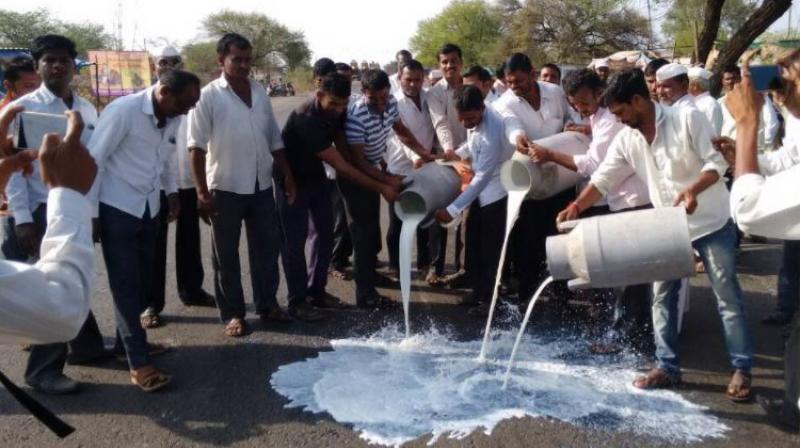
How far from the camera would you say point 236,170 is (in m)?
4.41

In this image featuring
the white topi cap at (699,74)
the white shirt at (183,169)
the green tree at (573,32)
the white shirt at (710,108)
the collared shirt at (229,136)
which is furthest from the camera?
the green tree at (573,32)

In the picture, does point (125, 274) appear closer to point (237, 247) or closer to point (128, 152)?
point (128, 152)

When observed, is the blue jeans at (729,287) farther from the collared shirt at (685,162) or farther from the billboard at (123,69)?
the billboard at (123,69)

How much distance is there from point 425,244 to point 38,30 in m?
42.9

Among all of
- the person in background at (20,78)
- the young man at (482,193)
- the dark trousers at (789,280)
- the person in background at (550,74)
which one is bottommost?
the dark trousers at (789,280)

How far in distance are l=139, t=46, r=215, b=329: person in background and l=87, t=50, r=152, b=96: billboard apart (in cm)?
1467

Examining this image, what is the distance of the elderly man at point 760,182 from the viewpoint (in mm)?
2062

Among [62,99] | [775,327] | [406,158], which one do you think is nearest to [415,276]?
[406,158]

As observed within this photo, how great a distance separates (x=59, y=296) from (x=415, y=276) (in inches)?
176

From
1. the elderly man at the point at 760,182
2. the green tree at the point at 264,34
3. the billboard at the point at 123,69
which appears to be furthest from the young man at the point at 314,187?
the green tree at the point at 264,34

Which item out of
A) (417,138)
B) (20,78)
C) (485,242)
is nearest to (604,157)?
(485,242)

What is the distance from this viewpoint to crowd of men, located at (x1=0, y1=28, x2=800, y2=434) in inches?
137

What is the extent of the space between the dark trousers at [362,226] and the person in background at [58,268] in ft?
10.1

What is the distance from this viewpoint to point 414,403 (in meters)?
3.56
